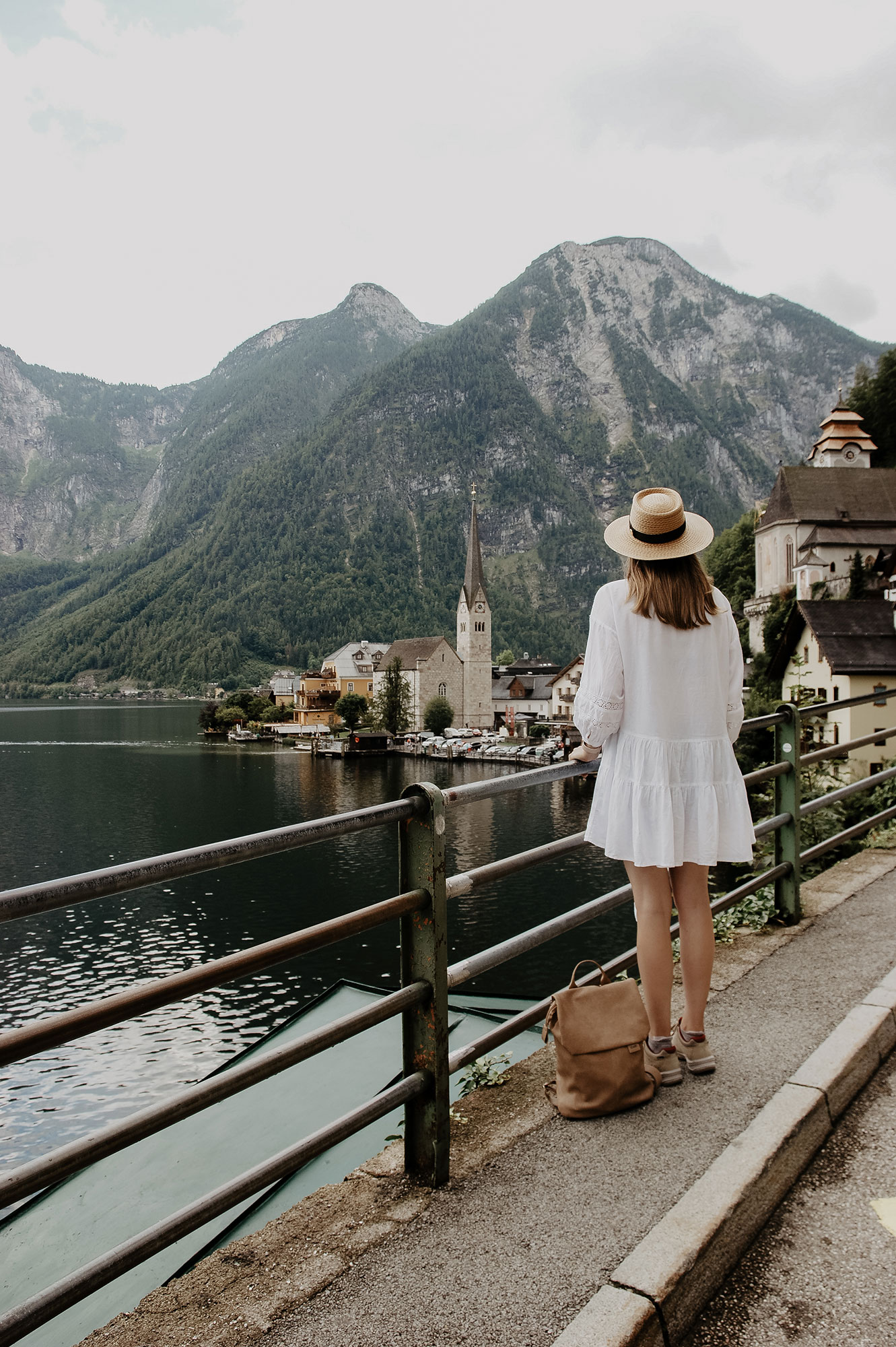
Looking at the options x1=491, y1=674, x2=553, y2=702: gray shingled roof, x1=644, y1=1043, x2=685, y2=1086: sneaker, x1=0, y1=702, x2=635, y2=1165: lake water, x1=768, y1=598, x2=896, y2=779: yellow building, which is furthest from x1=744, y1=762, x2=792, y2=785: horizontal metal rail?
x1=491, y1=674, x2=553, y2=702: gray shingled roof

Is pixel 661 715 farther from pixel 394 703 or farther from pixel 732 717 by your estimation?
pixel 394 703

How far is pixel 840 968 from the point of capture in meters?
4.14

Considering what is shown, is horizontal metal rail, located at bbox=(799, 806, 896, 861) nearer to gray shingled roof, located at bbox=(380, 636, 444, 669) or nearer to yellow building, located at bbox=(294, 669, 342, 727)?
gray shingled roof, located at bbox=(380, 636, 444, 669)

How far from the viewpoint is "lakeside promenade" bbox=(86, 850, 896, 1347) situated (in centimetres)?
190

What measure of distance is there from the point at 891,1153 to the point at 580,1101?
37.6 inches

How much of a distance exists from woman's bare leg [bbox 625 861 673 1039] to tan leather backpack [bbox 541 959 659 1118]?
0.14 meters

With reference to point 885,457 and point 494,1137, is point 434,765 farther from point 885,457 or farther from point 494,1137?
point 494,1137

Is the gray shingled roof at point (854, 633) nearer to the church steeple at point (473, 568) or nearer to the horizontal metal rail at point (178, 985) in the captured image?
the horizontal metal rail at point (178, 985)

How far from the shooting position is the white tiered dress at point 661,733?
282 cm

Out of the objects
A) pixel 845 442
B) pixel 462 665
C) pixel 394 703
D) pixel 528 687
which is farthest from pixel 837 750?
pixel 528 687

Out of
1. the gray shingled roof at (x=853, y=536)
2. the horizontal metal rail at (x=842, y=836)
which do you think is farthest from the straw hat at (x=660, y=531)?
the gray shingled roof at (x=853, y=536)

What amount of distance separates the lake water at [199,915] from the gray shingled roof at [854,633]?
11.2 metres

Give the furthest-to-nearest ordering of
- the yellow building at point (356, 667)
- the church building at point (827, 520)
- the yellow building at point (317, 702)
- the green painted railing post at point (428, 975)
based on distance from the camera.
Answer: the yellow building at point (356, 667) < the yellow building at point (317, 702) < the church building at point (827, 520) < the green painted railing post at point (428, 975)

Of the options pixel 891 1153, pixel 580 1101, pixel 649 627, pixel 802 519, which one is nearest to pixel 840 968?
pixel 891 1153
